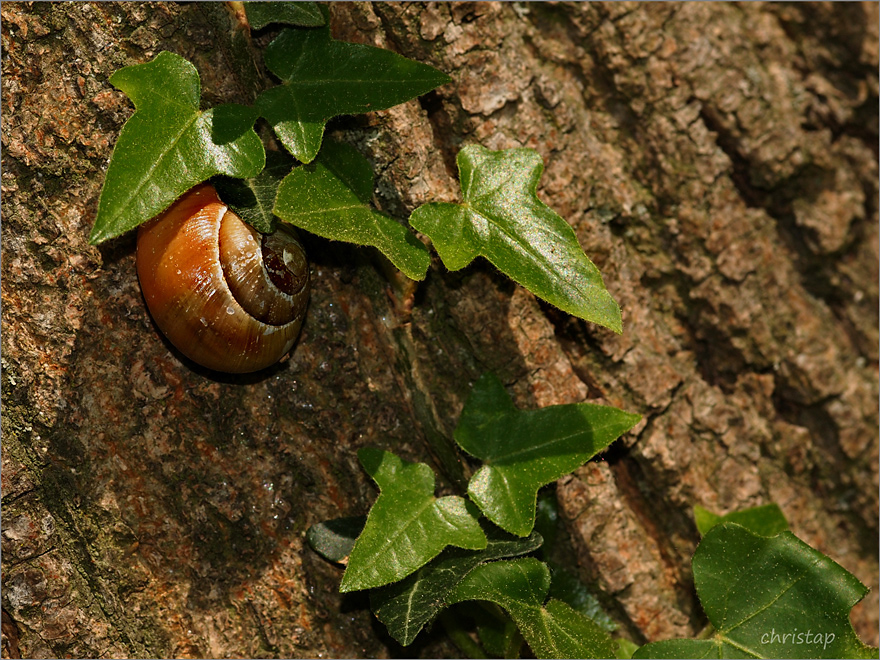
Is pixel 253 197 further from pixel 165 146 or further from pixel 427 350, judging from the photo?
pixel 427 350

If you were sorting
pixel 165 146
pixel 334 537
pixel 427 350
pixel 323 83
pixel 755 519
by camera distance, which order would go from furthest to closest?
pixel 755 519 < pixel 427 350 < pixel 334 537 < pixel 323 83 < pixel 165 146

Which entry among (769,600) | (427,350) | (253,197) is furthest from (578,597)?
(253,197)

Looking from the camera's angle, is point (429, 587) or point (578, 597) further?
point (578, 597)

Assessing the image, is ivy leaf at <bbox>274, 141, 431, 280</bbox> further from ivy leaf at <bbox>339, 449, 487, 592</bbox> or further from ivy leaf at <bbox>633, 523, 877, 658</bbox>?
ivy leaf at <bbox>633, 523, 877, 658</bbox>

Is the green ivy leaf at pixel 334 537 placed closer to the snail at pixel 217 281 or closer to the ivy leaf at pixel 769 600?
the snail at pixel 217 281

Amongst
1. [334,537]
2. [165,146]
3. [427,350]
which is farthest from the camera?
[427,350]

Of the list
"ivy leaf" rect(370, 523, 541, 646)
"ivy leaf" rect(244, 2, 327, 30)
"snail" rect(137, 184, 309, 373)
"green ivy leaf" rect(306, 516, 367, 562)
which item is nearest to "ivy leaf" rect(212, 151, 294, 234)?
"snail" rect(137, 184, 309, 373)
